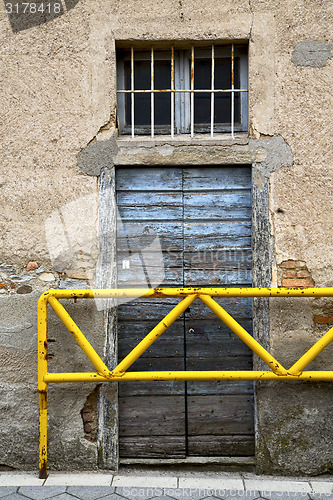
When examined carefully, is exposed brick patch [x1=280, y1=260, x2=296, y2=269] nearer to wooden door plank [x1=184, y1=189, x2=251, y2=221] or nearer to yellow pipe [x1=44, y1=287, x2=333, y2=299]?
yellow pipe [x1=44, y1=287, x2=333, y2=299]

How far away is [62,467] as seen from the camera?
3111mm

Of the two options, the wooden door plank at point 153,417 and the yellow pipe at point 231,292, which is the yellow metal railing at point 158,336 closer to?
the yellow pipe at point 231,292

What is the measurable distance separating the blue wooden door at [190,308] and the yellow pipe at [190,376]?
0.38 m

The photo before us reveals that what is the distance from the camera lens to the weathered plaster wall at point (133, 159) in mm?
3088

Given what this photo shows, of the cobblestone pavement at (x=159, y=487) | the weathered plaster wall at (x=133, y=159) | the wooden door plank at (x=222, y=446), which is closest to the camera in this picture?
the cobblestone pavement at (x=159, y=487)

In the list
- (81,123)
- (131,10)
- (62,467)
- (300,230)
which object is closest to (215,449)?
(62,467)

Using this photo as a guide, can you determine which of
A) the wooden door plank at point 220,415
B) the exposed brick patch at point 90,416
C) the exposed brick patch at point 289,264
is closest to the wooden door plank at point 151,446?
the wooden door plank at point 220,415

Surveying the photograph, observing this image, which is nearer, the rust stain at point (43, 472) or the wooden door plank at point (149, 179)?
the rust stain at point (43, 472)

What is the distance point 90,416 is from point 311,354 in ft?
5.03

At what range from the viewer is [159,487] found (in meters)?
2.88

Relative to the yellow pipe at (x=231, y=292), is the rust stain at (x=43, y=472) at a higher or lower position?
lower

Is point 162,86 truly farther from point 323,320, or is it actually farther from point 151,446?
point 151,446

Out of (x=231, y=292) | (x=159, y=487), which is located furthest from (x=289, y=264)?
(x=159, y=487)

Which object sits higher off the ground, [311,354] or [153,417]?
[311,354]
